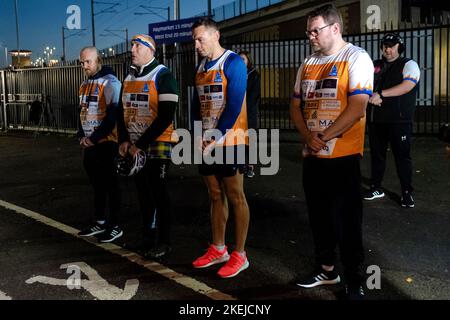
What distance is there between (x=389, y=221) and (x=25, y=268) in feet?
12.0

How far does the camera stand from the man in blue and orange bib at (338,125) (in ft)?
12.0

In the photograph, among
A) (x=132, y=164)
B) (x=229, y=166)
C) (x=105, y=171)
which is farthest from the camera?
(x=105, y=171)

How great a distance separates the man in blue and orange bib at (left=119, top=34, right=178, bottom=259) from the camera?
468 cm

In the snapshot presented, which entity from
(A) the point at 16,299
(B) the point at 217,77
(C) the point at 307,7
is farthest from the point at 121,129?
(C) the point at 307,7

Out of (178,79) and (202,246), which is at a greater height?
(178,79)

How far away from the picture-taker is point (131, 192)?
791cm

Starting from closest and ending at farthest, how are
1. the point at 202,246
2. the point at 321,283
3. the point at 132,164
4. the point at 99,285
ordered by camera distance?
the point at 321,283, the point at 99,285, the point at 132,164, the point at 202,246

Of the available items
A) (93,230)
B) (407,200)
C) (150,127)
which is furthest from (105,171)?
(407,200)

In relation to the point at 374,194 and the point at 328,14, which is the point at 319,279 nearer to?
the point at 328,14

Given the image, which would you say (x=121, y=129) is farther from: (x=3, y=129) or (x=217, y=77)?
(x=3, y=129)

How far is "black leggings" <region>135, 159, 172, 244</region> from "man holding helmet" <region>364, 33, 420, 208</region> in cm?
276

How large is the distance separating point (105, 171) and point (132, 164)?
974 mm

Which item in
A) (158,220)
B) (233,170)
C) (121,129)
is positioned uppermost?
(121,129)

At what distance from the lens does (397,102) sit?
645 cm
